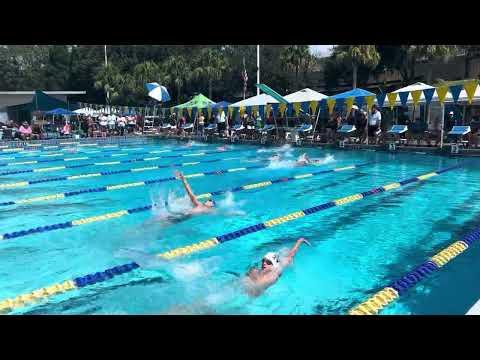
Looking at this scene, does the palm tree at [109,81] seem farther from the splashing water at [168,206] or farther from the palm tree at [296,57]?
the splashing water at [168,206]

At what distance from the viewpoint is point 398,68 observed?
27.4 m

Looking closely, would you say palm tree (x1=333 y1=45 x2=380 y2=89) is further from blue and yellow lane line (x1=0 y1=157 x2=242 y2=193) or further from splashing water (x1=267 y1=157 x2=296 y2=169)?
blue and yellow lane line (x1=0 y1=157 x2=242 y2=193)

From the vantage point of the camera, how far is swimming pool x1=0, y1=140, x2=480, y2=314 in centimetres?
416

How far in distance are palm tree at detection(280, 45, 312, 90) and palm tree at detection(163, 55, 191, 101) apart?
25.8 ft

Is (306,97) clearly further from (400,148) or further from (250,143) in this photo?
(400,148)

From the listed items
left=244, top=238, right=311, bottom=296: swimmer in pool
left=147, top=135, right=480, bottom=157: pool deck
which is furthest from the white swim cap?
left=147, top=135, right=480, bottom=157: pool deck

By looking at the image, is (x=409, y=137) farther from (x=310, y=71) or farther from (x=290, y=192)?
(x=310, y=71)

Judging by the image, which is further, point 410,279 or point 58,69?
point 58,69

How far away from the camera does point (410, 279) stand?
434 cm

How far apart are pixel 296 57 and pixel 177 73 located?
987cm

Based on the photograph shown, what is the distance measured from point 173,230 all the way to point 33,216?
2.65m

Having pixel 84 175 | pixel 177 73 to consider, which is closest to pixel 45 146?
pixel 84 175

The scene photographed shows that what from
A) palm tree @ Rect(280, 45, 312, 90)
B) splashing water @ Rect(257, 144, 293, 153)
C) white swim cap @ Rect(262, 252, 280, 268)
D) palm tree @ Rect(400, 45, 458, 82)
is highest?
palm tree @ Rect(280, 45, 312, 90)
